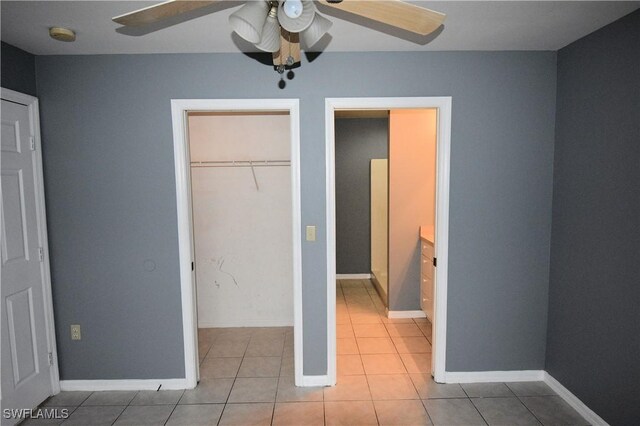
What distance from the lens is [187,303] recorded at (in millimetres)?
2615

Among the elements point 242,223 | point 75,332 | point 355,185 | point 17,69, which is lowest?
point 75,332

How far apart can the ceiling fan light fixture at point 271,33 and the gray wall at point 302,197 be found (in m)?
0.99

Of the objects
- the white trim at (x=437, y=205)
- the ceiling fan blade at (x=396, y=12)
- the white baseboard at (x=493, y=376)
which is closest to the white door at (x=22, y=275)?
the white trim at (x=437, y=205)

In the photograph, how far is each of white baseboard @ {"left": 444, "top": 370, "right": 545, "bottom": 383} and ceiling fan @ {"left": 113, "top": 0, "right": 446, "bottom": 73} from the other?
2406 millimetres

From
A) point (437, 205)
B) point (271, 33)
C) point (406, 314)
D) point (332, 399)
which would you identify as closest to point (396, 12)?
point (271, 33)

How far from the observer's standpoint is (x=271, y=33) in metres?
1.46

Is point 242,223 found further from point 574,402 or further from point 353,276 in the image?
point 574,402

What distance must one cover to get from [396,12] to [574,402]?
267 centimetres

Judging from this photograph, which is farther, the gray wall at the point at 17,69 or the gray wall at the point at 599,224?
the gray wall at the point at 17,69

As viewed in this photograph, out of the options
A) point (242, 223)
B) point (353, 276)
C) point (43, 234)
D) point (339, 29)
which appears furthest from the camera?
point (353, 276)

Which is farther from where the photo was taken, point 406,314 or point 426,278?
point 406,314

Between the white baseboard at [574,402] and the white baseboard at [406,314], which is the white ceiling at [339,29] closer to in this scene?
the white baseboard at [574,402]

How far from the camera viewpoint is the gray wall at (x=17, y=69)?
2203 millimetres

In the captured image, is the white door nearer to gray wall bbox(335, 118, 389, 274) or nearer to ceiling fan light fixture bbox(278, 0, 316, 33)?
ceiling fan light fixture bbox(278, 0, 316, 33)
